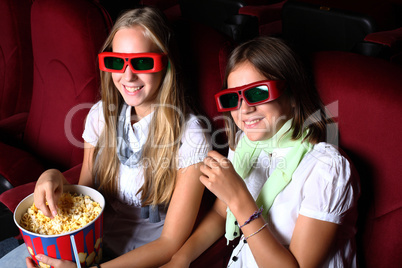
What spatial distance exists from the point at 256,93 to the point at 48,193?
24.8 inches

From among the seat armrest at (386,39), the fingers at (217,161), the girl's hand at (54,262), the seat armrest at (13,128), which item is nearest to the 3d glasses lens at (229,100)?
the fingers at (217,161)

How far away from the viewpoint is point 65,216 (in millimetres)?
1100

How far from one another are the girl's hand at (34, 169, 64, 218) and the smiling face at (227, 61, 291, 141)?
560mm

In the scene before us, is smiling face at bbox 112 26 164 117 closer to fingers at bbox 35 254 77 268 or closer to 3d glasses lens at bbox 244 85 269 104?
3d glasses lens at bbox 244 85 269 104

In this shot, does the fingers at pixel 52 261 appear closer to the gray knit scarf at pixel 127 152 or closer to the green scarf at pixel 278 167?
the gray knit scarf at pixel 127 152

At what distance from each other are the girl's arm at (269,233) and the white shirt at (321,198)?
0.11 feet

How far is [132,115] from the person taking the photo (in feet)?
4.58

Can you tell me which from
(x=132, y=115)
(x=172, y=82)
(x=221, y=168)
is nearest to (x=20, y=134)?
(x=132, y=115)

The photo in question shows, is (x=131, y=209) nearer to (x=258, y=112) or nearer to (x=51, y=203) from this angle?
(x=51, y=203)

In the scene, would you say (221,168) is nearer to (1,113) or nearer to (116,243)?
(116,243)

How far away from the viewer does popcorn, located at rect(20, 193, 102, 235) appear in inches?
41.9

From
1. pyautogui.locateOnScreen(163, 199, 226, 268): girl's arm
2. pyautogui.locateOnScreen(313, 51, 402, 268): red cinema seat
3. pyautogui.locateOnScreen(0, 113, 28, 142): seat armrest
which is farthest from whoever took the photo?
pyautogui.locateOnScreen(0, 113, 28, 142): seat armrest

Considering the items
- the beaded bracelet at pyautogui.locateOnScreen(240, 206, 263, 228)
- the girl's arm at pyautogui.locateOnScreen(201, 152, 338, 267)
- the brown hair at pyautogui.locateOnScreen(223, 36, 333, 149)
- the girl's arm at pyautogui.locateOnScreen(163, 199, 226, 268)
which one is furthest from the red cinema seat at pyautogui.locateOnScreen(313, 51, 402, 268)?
the girl's arm at pyautogui.locateOnScreen(163, 199, 226, 268)

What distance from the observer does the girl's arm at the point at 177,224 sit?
120 centimetres
